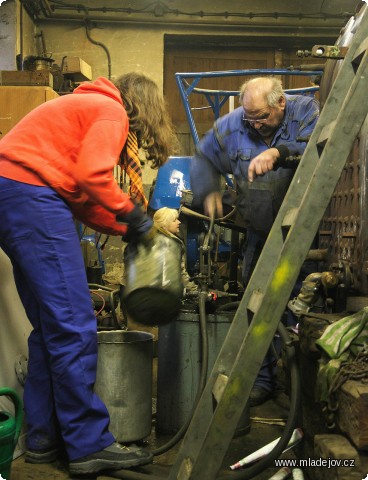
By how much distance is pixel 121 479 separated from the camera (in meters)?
2.09

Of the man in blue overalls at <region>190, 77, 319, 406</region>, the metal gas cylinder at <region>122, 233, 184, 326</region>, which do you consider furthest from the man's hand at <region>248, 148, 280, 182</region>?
the metal gas cylinder at <region>122, 233, 184, 326</region>

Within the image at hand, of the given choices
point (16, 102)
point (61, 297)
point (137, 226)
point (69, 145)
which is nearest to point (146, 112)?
point (69, 145)

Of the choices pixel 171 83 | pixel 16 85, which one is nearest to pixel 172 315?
pixel 16 85

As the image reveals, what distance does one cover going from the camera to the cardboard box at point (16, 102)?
4.19m

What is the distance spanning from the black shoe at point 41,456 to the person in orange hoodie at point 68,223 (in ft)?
0.62

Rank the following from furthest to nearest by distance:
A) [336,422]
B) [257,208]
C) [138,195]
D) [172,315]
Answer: [257,208] < [138,195] < [172,315] < [336,422]

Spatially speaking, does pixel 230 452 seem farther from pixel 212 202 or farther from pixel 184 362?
pixel 212 202

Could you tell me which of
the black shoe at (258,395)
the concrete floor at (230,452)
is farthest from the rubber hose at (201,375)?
the black shoe at (258,395)

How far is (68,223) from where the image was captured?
2.07 meters

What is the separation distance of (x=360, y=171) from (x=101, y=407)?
1442 millimetres

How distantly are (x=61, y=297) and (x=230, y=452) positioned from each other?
1.05 metres

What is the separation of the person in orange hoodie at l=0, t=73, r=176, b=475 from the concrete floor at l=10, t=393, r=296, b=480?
95 mm

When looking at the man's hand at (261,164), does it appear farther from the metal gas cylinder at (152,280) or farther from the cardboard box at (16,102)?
the cardboard box at (16,102)

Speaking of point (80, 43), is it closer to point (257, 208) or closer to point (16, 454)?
point (257, 208)
